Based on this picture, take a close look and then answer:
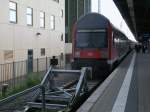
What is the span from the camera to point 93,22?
2333cm

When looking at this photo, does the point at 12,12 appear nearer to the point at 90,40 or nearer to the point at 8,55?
the point at 8,55

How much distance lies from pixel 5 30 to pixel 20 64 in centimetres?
279

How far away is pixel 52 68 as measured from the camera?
45.2 feet

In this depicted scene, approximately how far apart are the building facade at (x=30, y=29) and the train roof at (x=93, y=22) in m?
4.73

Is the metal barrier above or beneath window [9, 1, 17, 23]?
beneath

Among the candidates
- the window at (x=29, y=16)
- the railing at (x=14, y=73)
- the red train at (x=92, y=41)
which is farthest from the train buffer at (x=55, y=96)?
the window at (x=29, y=16)

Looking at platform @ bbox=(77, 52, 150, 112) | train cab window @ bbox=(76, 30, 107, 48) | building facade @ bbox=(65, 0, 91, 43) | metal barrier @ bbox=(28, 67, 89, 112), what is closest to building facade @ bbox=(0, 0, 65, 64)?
train cab window @ bbox=(76, 30, 107, 48)

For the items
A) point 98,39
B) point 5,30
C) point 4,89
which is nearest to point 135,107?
point 4,89

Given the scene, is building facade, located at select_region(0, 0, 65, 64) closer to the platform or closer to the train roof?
the train roof

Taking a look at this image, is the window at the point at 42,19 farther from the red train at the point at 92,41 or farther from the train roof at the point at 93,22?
the red train at the point at 92,41

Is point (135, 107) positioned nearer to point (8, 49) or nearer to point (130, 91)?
point (130, 91)

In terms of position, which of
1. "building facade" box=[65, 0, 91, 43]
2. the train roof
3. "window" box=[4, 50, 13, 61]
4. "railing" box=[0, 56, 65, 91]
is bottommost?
"railing" box=[0, 56, 65, 91]

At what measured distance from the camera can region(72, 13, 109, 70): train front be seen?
22.9 m

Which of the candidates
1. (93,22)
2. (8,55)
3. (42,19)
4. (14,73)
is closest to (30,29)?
(42,19)
